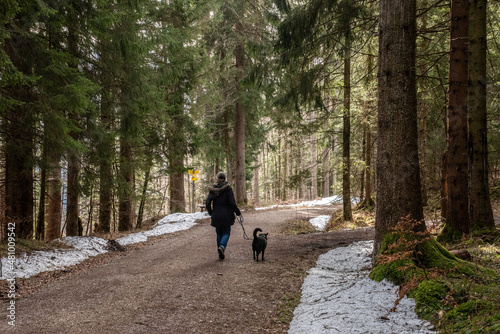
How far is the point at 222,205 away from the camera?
7812mm

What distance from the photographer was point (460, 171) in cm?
647

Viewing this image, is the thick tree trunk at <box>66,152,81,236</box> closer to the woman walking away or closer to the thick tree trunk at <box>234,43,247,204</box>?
the woman walking away

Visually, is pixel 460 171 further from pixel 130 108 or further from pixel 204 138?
pixel 204 138

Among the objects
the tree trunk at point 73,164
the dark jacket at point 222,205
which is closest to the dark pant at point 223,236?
the dark jacket at point 222,205

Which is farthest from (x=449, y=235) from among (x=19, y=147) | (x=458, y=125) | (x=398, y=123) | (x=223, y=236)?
(x=19, y=147)

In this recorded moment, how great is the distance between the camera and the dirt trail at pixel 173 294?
13.5ft

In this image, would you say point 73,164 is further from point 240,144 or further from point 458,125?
point 240,144

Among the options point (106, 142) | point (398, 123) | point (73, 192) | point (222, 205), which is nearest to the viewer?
point (398, 123)

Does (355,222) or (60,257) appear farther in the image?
(355,222)

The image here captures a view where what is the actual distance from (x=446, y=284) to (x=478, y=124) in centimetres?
477

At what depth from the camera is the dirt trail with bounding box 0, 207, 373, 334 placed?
4.11m

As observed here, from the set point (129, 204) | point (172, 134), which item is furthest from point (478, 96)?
point (129, 204)

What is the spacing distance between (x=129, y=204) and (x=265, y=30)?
39.9ft

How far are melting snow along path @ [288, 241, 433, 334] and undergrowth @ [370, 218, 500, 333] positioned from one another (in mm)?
149
